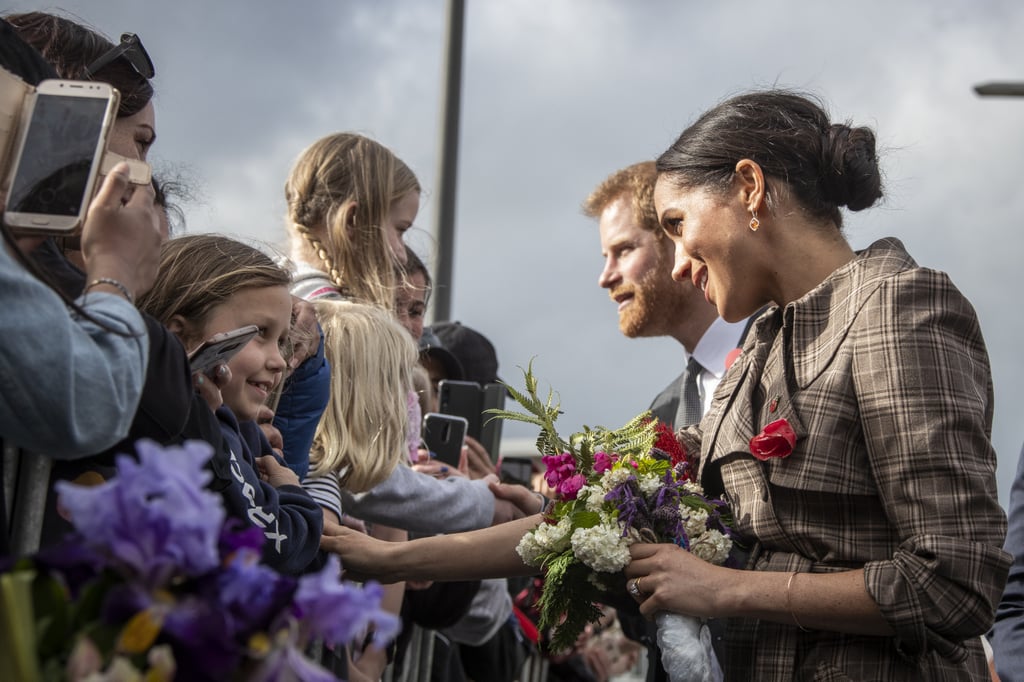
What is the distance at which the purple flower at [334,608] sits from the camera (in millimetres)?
1243

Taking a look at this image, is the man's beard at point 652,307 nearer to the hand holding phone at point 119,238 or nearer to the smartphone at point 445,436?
the smartphone at point 445,436

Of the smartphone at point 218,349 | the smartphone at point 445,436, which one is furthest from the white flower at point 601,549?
the smartphone at point 445,436

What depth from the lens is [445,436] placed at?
5.13 m

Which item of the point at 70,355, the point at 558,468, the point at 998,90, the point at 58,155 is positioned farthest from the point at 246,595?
the point at 998,90

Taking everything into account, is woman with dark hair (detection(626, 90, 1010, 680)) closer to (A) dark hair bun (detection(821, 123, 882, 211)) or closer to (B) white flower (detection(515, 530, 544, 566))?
(A) dark hair bun (detection(821, 123, 882, 211))

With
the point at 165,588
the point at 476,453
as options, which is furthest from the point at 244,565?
the point at 476,453

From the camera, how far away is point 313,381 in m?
3.79

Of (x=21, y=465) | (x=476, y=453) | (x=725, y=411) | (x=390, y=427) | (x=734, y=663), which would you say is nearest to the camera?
(x=21, y=465)

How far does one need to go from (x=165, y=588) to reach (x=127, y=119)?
1870 millimetres

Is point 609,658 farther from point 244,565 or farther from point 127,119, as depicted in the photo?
point 244,565

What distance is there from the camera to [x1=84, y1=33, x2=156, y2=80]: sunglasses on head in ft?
9.00

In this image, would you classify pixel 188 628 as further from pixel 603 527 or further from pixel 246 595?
pixel 603 527

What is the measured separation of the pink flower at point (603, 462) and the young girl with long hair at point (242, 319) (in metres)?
0.76

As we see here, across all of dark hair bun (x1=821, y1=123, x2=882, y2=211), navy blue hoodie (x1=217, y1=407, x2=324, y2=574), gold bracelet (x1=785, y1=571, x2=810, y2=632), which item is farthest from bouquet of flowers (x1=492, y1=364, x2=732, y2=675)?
dark hair bun (x1=821, y1=123, x2=882, y2=211)
